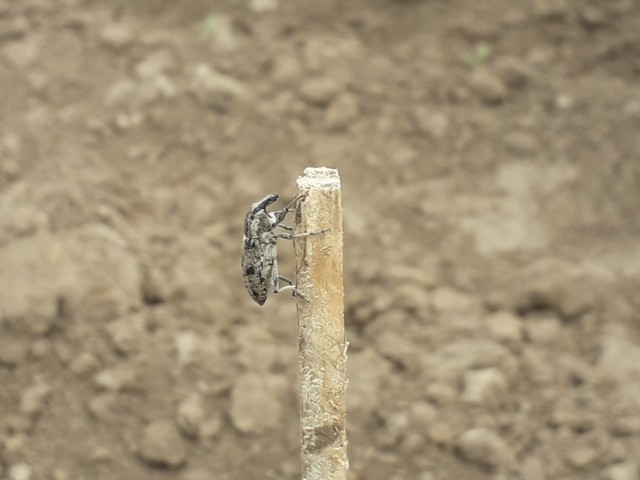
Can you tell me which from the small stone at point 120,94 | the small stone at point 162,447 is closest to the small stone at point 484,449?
the small stone at point 162,447

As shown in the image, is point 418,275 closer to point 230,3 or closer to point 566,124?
point 566,124

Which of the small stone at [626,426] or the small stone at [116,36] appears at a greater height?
the small stone at [116,36]

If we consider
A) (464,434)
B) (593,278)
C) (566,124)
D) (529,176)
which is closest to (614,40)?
(566,124)

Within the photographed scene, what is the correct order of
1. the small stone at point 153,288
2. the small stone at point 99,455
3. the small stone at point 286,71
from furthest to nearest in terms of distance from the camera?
1. the small stone at point 286,71
2. the small stone at point 153,288
3. the small stone at point 99,455

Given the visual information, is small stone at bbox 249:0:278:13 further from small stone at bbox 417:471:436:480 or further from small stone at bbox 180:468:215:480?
small stone at bbox 417:471:436:480

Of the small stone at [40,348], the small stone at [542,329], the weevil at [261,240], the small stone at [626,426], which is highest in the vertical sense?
the weevil at [261,240]

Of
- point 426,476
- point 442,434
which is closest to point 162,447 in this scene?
point 426,476

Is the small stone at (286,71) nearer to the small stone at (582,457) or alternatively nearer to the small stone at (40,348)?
the small stone at (40,348)
